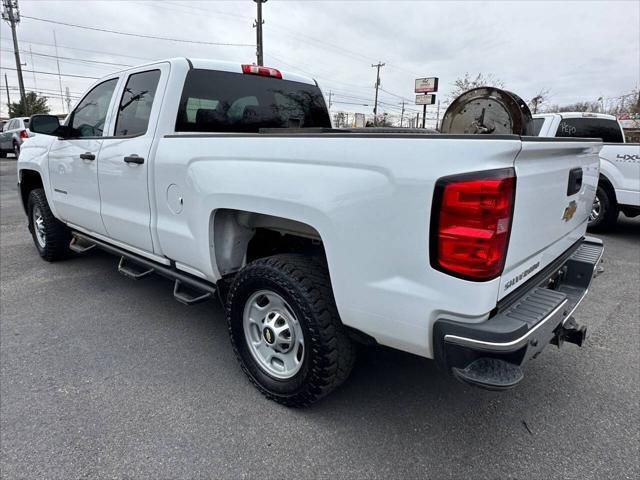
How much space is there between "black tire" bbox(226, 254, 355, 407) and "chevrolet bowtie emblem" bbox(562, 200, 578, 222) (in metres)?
1.34

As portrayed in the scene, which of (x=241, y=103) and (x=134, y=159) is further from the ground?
(x=241, y=103)

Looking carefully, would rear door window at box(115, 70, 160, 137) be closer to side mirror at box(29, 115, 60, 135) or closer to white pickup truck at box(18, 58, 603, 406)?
white pickup truck at box(18, 58, 603, 406)

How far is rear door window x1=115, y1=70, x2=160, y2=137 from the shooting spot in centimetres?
324

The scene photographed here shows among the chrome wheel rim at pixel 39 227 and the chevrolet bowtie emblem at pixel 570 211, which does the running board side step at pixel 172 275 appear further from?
the chevrolet bowtie emblem at pixel 570 211

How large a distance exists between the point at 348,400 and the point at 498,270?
1361mm

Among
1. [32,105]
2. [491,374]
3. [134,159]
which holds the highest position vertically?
[32,105]

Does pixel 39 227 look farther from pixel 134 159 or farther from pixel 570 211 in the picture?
pixel 570 211

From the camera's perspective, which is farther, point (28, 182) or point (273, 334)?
point (28, 182)

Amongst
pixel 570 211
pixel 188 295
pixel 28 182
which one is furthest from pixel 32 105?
pixel 570 211

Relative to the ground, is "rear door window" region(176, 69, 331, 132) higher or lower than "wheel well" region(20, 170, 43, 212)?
higher

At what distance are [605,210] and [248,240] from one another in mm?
6617

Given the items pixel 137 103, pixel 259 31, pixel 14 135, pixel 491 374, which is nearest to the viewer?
pixel 491 374

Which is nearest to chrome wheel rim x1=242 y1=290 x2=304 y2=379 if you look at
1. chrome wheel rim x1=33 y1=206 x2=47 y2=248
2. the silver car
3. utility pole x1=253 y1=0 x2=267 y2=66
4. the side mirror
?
the side mirror

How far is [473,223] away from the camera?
5.43 ft
